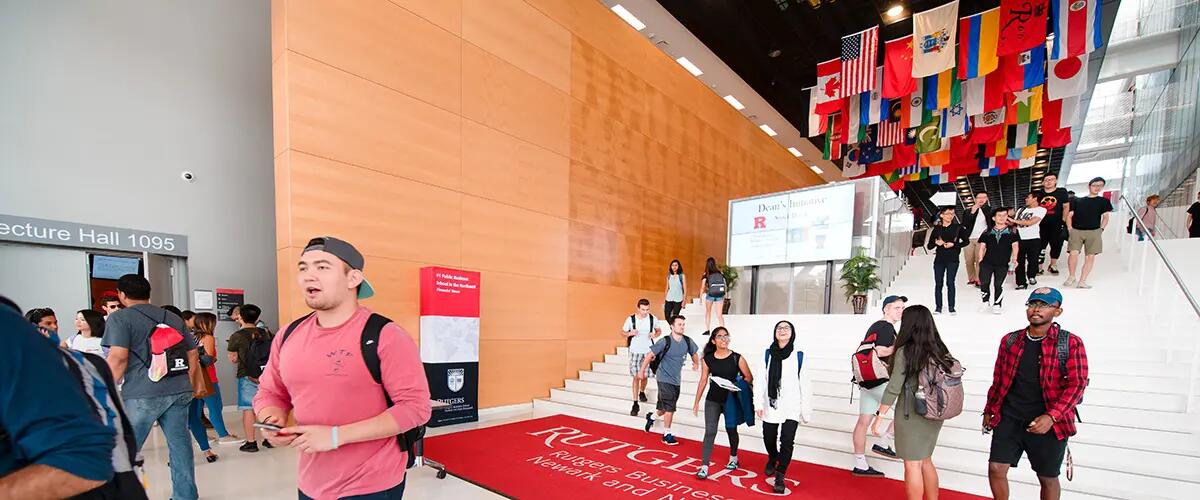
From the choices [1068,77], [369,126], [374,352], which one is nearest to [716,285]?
[369,126]

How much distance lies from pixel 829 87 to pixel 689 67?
318 cm

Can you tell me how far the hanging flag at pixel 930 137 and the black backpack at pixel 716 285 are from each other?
26.0ft

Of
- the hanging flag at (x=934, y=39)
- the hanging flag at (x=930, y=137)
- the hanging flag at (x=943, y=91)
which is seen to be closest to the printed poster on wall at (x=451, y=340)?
the hanging flag at (x=934, y=39)

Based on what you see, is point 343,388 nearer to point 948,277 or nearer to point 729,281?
point 948,277

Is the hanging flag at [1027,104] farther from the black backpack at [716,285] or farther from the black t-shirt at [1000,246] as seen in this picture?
the black backpack at [716,285]

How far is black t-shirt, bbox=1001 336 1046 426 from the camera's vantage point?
288cm

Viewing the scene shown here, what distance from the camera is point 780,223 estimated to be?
977cm

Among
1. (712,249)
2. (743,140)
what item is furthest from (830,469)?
(743,140)

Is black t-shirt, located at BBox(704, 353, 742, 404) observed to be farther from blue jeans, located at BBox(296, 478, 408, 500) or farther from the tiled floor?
blue jeans, located at BBox(296, 478, 408, 500)

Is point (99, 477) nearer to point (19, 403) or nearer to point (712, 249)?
point (19, 403)

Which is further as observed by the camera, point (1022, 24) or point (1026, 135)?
point (1026, 135)

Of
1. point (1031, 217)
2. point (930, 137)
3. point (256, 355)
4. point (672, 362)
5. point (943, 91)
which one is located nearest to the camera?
point (256, 355)

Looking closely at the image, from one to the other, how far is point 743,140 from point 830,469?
11074 mm

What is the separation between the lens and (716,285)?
839 cm
